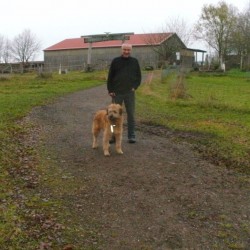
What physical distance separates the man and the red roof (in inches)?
2061

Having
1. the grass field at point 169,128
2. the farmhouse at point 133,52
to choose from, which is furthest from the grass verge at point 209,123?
the farmhouse at point 133,52

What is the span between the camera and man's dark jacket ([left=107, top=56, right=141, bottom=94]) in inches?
337

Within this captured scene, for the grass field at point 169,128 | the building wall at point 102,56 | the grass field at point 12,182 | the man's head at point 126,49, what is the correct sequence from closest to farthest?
the grass field at point 12,182 < the grass field at point 169,128 < the man's head at point 126,49 < the building wall at point 102,56

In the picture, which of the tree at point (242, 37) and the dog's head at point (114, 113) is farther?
the tree at point (242, 37)

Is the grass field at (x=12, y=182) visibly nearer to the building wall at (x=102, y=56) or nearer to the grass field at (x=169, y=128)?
the grass field at (x=169, y=128)

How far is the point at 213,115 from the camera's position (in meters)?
15.1

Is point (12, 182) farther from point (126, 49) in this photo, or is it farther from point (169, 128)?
point (169, 128)

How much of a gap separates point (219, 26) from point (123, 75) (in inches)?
2585

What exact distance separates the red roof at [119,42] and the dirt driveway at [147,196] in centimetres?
5323

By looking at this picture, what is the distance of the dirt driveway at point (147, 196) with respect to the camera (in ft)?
16.0

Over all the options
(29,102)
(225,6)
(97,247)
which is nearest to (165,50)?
(225,6)

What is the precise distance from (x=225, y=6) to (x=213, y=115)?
204ft

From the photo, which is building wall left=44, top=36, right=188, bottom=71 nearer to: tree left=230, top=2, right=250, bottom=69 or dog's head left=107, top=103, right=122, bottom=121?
tree left=230, top=2, right=250, bottom=69

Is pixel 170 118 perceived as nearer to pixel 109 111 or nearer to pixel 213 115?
pixel 213 115
